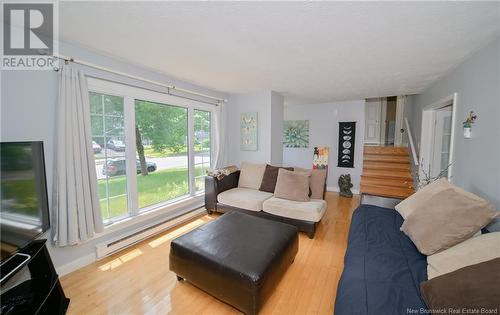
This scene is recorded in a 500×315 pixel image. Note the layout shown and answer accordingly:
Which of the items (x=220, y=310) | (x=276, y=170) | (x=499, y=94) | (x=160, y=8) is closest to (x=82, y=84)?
(x=160, y=8)

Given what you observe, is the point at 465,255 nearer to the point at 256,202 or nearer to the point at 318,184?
the point at 318,184

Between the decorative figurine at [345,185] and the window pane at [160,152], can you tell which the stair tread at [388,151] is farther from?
the window pane at [160,152]

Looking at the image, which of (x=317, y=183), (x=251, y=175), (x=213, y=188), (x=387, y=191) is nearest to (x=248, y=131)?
(x=251, y=175)

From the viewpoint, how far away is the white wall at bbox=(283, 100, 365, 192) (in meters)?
4.70

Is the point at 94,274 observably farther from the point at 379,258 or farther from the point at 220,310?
the point at 379,258

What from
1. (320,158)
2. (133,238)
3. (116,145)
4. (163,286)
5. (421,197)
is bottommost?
(163,286)

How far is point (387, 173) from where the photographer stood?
179 inches

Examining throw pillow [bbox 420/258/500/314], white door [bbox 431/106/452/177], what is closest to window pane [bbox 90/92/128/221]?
throw pillow [bbox 420/258/500/314]

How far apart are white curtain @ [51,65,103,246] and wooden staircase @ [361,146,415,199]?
4.74 meters

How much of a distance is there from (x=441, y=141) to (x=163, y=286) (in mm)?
4701

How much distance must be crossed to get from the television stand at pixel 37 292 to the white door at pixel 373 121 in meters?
7.53

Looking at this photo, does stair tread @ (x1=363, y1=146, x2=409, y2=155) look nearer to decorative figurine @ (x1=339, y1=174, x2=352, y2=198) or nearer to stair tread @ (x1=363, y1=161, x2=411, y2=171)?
stair tread @ (x1=363, y1=161, x2=411, y2=171)

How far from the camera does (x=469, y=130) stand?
2043 mm

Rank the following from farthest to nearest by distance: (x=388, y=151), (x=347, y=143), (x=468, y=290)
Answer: (x=388, y=151), (x=347, y=143), (x=468, y=290)
